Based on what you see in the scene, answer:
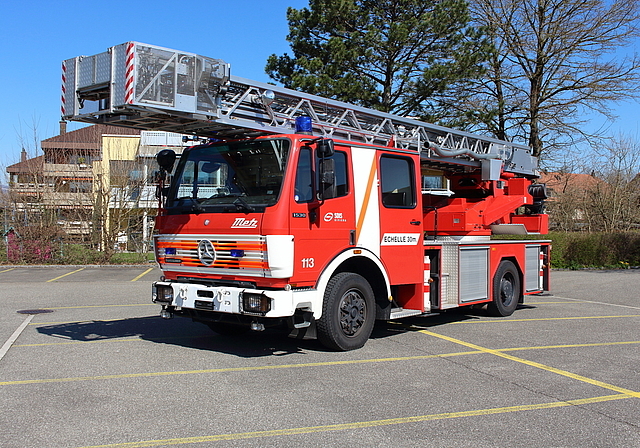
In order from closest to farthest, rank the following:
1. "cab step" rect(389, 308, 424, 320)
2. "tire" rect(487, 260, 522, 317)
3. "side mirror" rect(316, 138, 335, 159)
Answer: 1. "side mirror" rect(316, 138, 335, 159)
2. "cab step" rect(389, 308, 424, 320)
3. "tire" rect(487, 260, 522, 317)

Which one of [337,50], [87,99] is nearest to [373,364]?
[87,99]

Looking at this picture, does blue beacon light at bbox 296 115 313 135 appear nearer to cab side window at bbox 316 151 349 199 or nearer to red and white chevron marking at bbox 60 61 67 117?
cab side window at bbox 316 151 349 199

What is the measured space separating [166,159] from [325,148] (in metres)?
2.30

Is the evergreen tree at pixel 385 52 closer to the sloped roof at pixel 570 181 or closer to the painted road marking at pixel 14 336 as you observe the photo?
the sloped roof at pixel 570 181

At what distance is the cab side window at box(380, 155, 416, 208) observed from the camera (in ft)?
28.2

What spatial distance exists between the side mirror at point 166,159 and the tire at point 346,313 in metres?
2.65

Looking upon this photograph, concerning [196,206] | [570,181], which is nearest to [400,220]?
[196,206]

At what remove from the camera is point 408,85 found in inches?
970

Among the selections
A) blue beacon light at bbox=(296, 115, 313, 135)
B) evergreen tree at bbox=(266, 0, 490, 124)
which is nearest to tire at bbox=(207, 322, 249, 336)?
blue beacon light at bbox=(296, 115, 313, 135)

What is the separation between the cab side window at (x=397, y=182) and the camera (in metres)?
8.59

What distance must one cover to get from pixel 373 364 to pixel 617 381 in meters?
2.57

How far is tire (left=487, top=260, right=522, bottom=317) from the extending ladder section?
3790 millimetres

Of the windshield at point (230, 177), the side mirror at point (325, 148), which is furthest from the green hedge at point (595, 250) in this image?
Result: the windshield at point (230, 177)

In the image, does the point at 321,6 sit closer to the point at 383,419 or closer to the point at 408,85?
the point at 408,85
